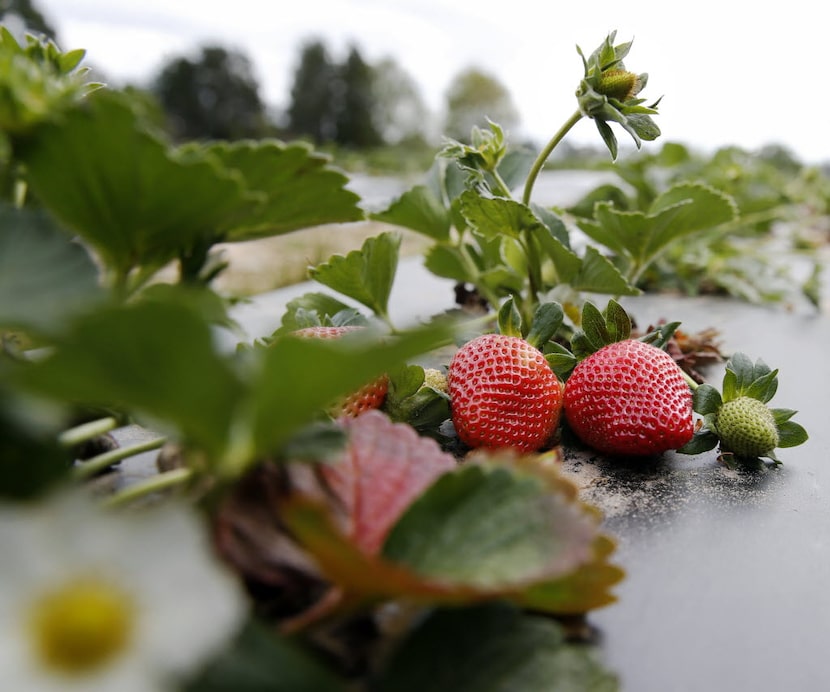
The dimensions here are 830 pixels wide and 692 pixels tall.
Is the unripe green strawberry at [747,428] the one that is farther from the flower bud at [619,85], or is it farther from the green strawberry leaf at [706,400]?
the flower bud at [619,85]

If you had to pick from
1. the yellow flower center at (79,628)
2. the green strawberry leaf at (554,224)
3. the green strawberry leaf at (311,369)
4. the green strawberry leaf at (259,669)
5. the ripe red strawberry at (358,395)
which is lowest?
the ripe red strawberry at (358,395)

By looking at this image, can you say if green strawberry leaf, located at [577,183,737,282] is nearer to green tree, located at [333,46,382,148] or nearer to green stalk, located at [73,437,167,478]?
green stalk, located at [73,437,167,478]

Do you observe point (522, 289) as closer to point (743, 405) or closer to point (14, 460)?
point (743, 405)

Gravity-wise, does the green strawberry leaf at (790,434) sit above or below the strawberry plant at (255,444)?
below

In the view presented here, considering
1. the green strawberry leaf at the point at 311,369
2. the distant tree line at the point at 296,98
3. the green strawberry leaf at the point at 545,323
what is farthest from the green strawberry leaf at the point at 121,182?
the distant tree line at the point at 296,98

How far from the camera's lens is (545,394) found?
0.52 meters

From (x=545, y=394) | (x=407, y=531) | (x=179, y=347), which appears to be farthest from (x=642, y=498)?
(x=179, y=347)

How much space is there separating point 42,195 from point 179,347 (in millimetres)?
132

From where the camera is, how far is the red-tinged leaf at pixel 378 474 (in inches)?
11.6

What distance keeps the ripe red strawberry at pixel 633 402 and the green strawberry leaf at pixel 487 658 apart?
0.26 meters

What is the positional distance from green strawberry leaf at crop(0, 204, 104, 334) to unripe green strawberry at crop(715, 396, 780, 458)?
44 centimetres

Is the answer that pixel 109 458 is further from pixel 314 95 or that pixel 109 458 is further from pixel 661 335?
pixel 314 95

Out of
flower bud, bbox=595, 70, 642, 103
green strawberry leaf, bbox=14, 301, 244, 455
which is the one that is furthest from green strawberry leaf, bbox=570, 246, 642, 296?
green strawberry leaf, bbox=14, 301, 244, 455

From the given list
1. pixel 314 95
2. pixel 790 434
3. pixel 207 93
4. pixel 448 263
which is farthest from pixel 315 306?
pixel 207 93
